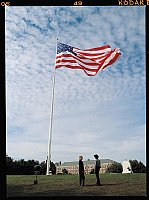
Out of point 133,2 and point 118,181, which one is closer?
point 133,2

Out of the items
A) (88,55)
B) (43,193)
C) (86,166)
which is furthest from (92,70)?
(43,193)

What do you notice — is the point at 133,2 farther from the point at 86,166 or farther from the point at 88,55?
the point at 86,166

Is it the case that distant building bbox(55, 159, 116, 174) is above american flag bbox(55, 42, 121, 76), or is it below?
Answer: below

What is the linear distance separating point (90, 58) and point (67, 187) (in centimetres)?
282

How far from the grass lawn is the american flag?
2390 millimetres

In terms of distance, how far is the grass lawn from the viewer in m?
6.64

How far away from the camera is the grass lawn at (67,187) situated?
664cm

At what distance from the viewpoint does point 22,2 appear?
5.22 m

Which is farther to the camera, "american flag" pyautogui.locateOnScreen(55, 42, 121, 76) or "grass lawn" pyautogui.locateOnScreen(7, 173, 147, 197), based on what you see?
"american flag" pyautogui.locateOnScreen(55, 42, 121, 76)

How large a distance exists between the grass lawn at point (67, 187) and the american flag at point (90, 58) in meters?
2.39
